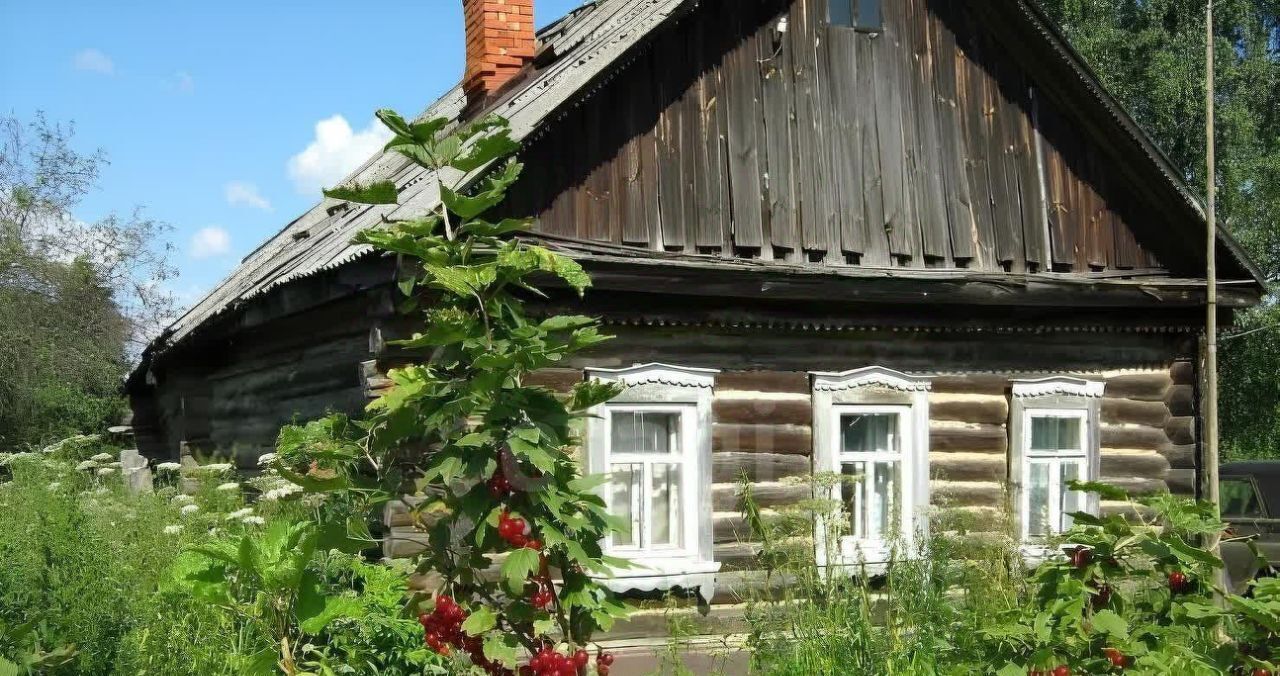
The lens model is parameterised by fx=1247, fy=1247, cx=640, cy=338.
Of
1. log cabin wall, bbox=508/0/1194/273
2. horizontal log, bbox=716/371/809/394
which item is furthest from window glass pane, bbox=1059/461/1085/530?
horizontal log, bbox=716/371/809/394

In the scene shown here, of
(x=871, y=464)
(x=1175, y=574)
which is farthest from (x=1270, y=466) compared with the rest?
(x=1175, y=574)

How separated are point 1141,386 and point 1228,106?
1364 centimetres

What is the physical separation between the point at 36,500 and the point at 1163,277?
9.20 metres

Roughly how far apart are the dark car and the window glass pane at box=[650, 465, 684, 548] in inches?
238

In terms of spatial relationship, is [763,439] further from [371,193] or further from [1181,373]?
[371,193]

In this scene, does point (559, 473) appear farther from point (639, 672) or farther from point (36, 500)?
point (36, 500)

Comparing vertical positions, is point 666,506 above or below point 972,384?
below

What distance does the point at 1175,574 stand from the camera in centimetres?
486

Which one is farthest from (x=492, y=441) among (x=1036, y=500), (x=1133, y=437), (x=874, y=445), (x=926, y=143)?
(x=1133, y=437)

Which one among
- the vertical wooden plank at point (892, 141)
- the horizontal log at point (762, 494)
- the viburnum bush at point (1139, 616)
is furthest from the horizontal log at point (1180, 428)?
the viburnum bush at point (1139, 616)

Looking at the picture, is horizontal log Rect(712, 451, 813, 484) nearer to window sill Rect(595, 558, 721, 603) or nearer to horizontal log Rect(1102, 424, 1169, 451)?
window sill Rect(595, 558, 721, 603)

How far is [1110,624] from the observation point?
466 centimetres

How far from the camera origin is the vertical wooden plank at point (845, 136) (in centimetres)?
977

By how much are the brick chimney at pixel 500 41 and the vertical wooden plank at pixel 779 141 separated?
2.82 meters
